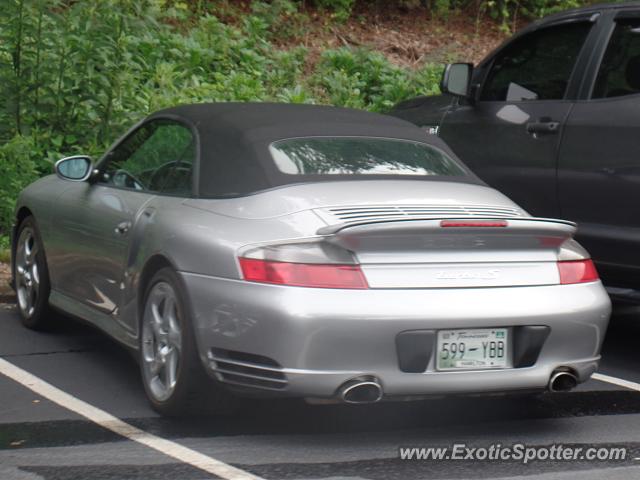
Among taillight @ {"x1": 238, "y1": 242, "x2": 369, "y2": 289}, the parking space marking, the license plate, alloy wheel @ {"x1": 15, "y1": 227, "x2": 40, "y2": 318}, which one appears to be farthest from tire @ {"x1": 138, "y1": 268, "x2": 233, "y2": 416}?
the parking space marking

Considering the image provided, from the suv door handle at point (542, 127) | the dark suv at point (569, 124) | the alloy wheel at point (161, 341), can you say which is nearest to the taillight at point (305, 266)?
the alloy wheel at point (161, 341)

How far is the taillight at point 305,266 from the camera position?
518cm

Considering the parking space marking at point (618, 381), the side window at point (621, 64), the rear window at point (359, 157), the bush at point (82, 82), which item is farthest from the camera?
the bush at point (82, 82)

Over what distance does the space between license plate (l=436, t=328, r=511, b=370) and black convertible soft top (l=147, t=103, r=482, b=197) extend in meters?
1.05

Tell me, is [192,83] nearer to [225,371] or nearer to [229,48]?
[229,48]

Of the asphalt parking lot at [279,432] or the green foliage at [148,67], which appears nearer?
the asphalt parking lot at [279,432]

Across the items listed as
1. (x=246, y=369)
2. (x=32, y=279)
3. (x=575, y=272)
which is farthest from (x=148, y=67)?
(x=246, y=369)

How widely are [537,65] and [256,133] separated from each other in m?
2.65

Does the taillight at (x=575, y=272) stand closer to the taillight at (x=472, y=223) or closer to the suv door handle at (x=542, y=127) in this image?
the taillight at (x=472, y=223)

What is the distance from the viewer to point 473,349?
5305mm

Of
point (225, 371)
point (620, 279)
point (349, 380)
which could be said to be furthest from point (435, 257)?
point (620, 279)

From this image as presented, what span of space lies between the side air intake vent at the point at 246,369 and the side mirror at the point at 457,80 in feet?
11.8

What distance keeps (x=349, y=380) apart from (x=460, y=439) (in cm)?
69

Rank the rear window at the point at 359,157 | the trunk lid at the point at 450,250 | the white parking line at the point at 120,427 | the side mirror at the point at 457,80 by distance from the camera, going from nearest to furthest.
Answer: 1. the white parking line at the point at 120,427
2. the trunk lid at the point at 450,250
3. the rear window at the point at 359,157
4. the side mirror at the point at 457,80
